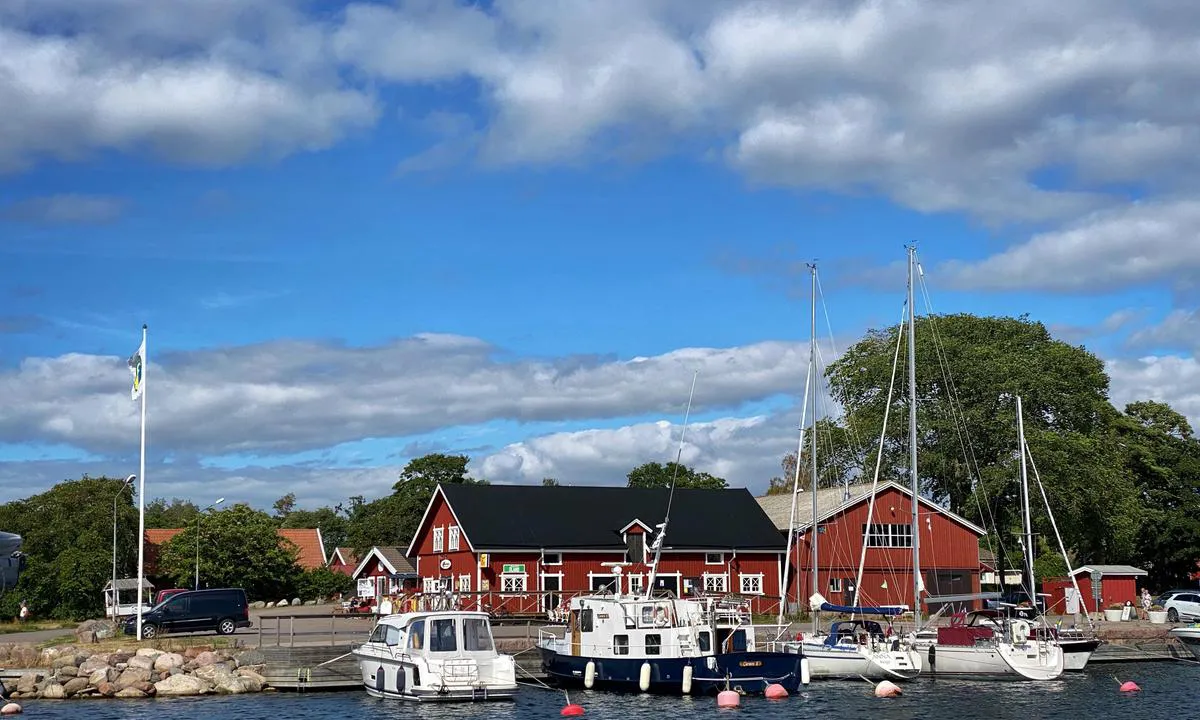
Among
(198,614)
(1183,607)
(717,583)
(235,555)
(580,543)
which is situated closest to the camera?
(198,614)

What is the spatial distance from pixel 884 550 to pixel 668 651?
34.5 metres

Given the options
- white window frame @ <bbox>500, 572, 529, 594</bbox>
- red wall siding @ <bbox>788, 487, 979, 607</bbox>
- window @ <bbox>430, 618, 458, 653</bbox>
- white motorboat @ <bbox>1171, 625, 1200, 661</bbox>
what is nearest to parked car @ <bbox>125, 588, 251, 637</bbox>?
window @ <bbox>430, 618, 458, 653</bbox>

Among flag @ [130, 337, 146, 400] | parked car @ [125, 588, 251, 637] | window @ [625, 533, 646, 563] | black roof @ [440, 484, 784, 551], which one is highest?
flag @ [130, 337, 146, 400]

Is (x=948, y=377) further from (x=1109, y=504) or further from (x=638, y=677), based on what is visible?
(x=638, y=677)

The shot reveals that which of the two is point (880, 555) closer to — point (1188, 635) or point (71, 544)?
point (1188, 635)

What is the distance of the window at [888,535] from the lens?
243 ft

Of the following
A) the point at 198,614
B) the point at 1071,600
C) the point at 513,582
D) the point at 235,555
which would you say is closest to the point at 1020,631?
the point at 1071,600

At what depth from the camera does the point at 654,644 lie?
142 feet

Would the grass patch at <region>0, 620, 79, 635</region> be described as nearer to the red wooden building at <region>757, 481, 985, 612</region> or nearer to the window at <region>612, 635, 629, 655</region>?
the window at <region>612, 635, 629, 655</region>

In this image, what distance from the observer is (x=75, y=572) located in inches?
3091

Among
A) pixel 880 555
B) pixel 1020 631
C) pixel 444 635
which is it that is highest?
pixel 880 555

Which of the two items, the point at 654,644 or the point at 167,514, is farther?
the point at 167,514

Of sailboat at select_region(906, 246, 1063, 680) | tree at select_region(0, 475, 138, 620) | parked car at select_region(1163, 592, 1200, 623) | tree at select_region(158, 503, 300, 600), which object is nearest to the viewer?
sailboat at select_region(906, 246, 1063, 680)

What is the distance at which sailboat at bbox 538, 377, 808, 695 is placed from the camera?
139ft
